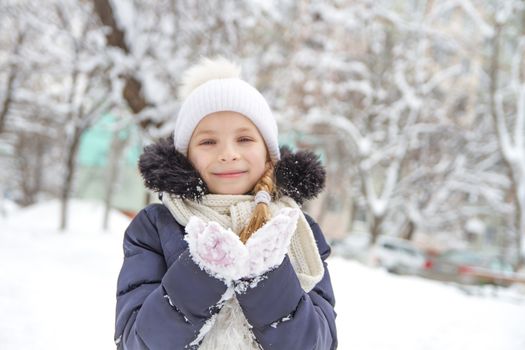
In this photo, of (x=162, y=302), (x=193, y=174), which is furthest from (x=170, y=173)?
(x=162, y=302)

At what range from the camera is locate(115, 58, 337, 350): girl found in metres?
1.19

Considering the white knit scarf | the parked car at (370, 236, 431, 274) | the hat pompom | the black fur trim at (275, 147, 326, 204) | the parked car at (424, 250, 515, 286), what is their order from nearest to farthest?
the white knit scarf → the black fur trim at (275, 147, 326, 204) → the hat pompom → the parked car at (424, 250, 515, 286) → the parked car at (370, 236, 431, 274)

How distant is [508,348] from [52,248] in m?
8.38

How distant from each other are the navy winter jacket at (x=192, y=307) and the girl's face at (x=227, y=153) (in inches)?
9.3

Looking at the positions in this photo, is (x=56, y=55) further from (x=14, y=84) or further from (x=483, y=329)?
(x=483, y=329)

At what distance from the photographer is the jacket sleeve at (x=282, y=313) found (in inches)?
47.7

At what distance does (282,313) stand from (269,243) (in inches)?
8.9

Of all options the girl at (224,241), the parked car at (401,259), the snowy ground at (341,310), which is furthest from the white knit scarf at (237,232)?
the parked car at (401,259)

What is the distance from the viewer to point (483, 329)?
496 cm

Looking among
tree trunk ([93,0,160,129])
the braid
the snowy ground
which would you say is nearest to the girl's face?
the braid

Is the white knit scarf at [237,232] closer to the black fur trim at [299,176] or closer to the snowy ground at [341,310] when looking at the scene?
the black fur trim at [299,176]

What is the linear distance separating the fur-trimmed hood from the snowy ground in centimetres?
222

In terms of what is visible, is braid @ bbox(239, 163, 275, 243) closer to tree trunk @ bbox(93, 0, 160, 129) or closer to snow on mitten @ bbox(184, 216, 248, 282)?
snow on mitten @ bbox(184, 216, 248, 282)

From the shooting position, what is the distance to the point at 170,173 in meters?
1.50
